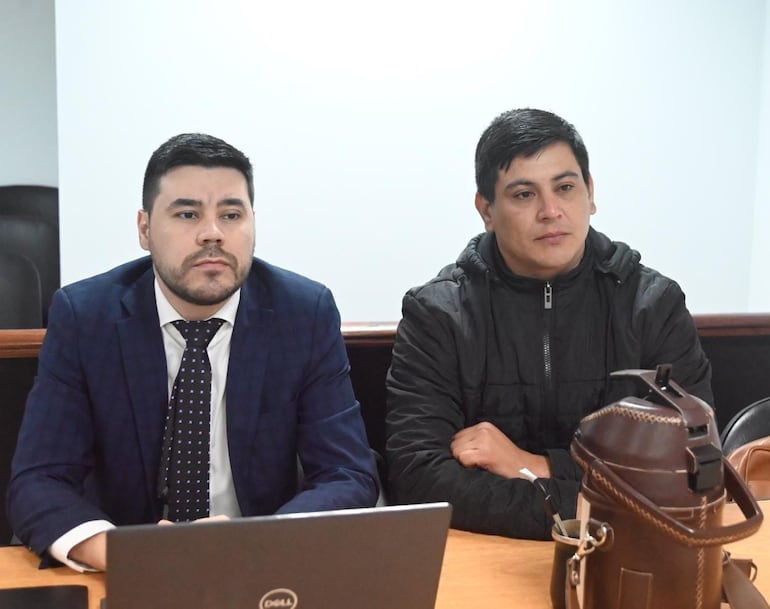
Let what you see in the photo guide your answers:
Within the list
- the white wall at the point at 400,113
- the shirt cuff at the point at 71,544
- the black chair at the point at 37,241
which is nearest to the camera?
the shirt cuff at the point at 71,544

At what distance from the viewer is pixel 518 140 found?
1.73 m

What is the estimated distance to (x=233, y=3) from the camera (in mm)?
2965

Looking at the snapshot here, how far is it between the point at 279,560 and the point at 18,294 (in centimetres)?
212

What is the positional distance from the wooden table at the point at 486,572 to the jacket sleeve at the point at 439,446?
4 centimetres

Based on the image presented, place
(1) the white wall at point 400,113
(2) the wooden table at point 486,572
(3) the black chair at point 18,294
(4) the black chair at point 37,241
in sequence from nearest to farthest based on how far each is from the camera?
(2) the wooden table at point 486,572, (3) the black chair at point 18,294, (1) the white wall at point 400,113, (4) the black chair at point 37,241

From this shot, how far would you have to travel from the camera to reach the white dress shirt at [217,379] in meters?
1.61

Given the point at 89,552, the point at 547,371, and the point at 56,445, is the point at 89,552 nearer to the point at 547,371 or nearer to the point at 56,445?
the point at 56,445

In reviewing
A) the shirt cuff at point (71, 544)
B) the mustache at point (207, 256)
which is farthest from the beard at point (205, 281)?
the shirt cuff at point (71, 544)

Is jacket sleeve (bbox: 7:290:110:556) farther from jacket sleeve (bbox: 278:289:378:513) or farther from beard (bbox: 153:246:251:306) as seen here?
jacket sleeve (bbox: 278:289:378:513)

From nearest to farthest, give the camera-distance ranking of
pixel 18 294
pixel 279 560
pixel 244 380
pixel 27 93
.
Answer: pixel 279 560 → pixel 244 380 → pixel 18 294 → pixel 27 93

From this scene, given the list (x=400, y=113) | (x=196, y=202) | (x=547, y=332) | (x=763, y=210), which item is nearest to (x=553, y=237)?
(x=547, y=332)

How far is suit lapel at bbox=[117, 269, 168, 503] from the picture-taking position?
156 cm

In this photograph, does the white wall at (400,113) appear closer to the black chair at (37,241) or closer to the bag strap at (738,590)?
the black chair at (37,241)

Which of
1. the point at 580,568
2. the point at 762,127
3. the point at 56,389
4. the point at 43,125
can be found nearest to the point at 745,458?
the point at 580,568
